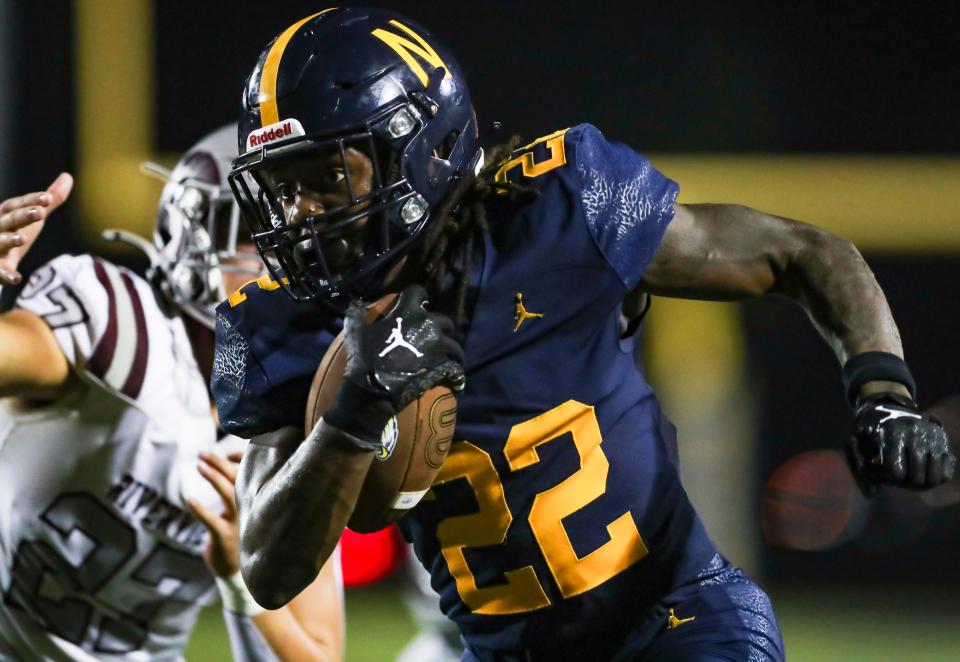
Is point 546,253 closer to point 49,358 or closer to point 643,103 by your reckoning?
point 49,358

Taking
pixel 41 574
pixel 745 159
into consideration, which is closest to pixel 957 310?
pixel 745 159

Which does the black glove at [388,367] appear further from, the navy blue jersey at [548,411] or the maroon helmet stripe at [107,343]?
the maroon helmet stripe at [107,343]

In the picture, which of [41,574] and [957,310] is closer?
[41,574]

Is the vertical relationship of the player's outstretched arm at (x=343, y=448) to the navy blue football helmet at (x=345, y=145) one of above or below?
below

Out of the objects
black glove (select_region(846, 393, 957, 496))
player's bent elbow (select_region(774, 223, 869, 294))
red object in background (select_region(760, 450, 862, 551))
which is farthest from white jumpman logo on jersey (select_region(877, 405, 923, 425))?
red object in background (select_region(760, 450, 862, 551))

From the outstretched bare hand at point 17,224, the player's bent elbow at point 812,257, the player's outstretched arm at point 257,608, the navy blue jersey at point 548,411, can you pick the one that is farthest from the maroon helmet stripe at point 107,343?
the player's bent elbow at point 812,257

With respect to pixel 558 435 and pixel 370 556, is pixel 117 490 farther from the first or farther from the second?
pixel 370 556

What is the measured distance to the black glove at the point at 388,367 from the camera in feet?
5.30

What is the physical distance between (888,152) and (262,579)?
142 inches

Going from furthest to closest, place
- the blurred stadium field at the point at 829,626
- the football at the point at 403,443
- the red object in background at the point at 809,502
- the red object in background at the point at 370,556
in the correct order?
1. the red object in background at the point at 809,502
2. the red object in background at the point at 370,556
3. the blurred stadium field at the point at 829,626
4. the football at the point at 403,443

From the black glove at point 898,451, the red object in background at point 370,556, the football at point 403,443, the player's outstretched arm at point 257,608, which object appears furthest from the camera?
the red object in background at point 370,556

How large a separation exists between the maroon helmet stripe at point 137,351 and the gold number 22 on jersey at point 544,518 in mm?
936

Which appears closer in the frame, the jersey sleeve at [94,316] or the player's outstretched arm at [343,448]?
the player's outstretched arm at [343,448]

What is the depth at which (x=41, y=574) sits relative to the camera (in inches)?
103
